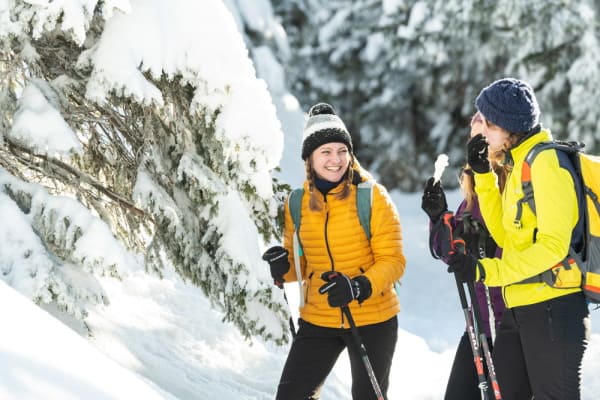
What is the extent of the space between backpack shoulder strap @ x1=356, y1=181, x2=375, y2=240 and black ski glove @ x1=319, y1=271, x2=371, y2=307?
12.0 inches

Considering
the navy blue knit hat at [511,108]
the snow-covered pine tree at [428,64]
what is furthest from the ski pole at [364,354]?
the snow-covered pine tree at [428,64]

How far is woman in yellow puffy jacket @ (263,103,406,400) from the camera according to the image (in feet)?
13.0

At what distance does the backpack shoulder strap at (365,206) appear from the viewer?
395cm

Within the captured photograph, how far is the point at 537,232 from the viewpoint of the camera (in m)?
3.29

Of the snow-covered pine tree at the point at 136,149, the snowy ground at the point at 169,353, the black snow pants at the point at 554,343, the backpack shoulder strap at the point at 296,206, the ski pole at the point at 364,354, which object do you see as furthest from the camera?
the snow-covered pine tree at the point at 136,149

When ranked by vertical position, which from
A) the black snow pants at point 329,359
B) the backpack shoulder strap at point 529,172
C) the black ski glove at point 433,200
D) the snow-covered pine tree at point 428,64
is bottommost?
the black snow pants at point 329,359

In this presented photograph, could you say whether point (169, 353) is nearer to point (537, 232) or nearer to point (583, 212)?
point (537, 232)

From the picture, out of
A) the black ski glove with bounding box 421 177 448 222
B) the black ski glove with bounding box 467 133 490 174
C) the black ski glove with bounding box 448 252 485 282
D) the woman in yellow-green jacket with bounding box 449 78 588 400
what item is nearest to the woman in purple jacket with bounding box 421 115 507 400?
the black ski glove with bounding box 421 177 448 222

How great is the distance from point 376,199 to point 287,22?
18.9 metres

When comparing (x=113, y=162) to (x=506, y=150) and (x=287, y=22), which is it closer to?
(x=506, y=150)

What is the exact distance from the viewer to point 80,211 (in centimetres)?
490

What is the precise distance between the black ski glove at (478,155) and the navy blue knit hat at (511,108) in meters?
0.23

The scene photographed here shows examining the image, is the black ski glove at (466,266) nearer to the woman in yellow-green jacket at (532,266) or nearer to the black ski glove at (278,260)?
the woman in yellow-green jacket at (532,266)

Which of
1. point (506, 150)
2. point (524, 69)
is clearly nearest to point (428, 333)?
point (506, 150)
